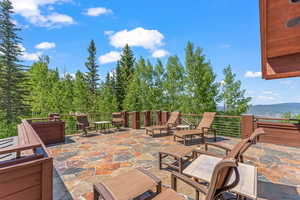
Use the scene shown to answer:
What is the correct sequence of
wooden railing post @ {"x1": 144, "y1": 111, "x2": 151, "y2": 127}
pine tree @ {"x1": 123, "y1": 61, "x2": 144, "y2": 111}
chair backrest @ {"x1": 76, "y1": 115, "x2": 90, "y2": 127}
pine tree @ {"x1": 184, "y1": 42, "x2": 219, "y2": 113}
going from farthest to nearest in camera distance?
1. pine tree @ {"x1": 123, "y1": 61, "x2": 144, "y2": 111}
2. pine tree @ {"x1": 184, "y1": 42, "x2": 219, "y2": 113}
3. wooden railing post @ {"x1": 144, "y1": 111, "x2": 151, "y2": 127}
4. chair backrest @ {"x1": 76, "y1": 115, "x2": 90, "y2": 127}

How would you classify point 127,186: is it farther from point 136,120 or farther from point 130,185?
point 136,120

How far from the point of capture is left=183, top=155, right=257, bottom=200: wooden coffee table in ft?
5.24

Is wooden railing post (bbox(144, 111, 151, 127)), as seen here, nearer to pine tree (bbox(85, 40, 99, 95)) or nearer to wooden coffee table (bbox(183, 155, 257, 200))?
wooden coffee table (bbox(183, 155, 257, 200))

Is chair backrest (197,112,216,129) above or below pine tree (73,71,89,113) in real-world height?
below

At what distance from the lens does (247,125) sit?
5.68m

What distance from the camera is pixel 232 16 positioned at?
9.85 meters

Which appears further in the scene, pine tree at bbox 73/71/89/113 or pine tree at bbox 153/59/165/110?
pine tree at bbox 73/71/89/113

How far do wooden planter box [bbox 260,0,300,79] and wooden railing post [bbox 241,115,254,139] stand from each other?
361cm

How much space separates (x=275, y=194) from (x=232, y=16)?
11373 millimetres

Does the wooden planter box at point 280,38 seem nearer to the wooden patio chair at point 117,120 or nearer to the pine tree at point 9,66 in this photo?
the wooden patio chair at point 117,120

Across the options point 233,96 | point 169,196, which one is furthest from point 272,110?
point 169,196

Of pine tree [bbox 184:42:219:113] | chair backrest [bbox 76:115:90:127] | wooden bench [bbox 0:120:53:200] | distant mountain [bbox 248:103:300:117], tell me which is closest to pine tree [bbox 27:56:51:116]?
chair backrest [bbox 76:115:90:127]

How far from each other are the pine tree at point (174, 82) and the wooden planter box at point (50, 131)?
39.1 feet

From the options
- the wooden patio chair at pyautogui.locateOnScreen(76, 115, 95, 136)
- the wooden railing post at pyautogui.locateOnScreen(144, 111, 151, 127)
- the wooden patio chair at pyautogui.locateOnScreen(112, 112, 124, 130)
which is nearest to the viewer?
the wooden patio chair at pyautogui.locateOnScreen(76, 115, 95, 136)
